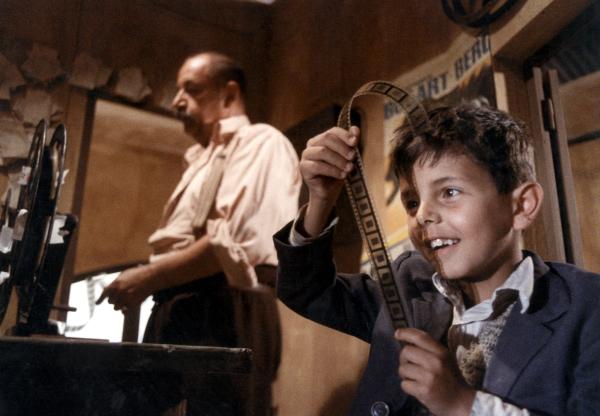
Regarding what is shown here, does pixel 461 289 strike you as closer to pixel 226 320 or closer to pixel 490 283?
pixel 490 283

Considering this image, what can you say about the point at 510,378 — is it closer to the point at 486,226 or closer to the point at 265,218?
the point at 486,226

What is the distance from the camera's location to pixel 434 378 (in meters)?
0.55

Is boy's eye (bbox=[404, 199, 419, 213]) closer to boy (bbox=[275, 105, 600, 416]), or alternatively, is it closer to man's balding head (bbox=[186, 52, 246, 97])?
boy (bbox=[275, 105, 600, 416])

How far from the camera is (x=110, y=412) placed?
57 cm

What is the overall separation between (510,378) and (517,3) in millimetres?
566

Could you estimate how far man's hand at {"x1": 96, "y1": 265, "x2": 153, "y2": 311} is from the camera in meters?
1.08

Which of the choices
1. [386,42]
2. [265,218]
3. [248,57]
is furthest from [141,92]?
[386,42]

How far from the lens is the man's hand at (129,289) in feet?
3.55

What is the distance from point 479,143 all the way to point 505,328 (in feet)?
0.69

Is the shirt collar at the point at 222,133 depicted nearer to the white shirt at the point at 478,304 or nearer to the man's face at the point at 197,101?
the man's face at the point at 197,101

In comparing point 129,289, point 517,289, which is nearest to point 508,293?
point 517,289

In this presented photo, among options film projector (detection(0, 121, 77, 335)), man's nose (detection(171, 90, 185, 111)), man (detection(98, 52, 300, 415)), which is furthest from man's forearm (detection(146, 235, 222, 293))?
man's nose (detection(171, 90, 185, 111))

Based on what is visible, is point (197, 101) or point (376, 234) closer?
point (376, 234)

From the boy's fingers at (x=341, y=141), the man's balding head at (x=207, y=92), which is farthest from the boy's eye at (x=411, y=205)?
the man's balding head at (x=207, y=92)
